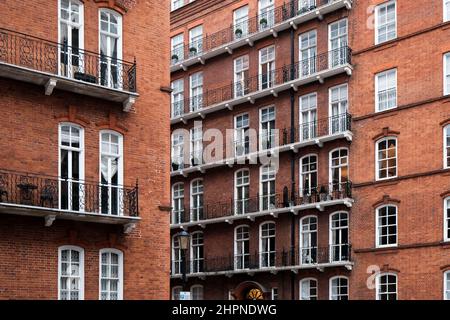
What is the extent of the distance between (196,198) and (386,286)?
13.2 meters

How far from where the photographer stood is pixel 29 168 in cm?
2083

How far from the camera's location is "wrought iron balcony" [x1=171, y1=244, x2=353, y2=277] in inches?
1425

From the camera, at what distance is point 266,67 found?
41125 mm

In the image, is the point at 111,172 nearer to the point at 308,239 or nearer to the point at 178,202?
the point at 308,239

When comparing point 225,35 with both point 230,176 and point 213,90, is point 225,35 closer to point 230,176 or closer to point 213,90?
point 213,90

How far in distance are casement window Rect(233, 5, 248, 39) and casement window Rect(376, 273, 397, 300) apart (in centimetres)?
1505

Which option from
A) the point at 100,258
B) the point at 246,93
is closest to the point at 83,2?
the point at 100,258

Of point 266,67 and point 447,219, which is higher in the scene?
point 266,67

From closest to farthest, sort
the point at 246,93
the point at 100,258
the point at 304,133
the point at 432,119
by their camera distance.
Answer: the point at 100,258 < the point at 432,119 < the point at 304,133 < the point at 246,93

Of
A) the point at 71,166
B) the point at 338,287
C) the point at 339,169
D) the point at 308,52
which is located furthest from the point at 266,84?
the point at 71,166

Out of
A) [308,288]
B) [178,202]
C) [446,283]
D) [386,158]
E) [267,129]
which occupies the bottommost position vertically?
[308,288]

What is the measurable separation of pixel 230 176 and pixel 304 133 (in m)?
5.36

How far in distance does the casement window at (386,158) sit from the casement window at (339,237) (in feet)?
8.91

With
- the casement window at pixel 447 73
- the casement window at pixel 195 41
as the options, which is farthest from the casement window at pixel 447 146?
the casement window at pixel 195 41
